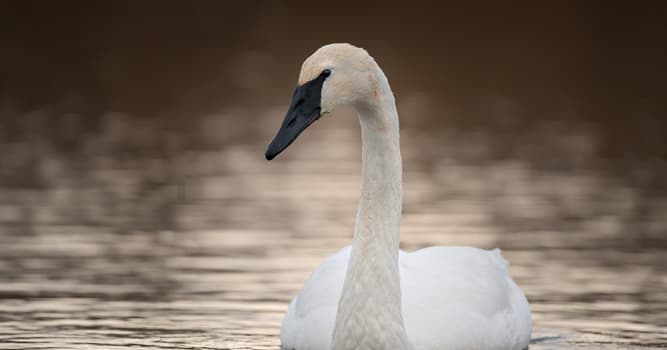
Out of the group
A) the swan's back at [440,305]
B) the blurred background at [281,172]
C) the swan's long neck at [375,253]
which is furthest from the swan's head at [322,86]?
the blurred background at [281,172]

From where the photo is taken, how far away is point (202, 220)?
15.7 metres

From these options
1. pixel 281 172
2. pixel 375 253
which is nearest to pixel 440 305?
pixel 375 253

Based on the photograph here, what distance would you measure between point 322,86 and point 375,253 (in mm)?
958

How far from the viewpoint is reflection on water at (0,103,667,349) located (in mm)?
11547

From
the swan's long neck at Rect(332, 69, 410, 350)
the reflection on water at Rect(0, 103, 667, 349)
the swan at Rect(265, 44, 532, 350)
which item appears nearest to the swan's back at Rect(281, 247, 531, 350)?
the swan at Rect(265, 44, 532, 350)

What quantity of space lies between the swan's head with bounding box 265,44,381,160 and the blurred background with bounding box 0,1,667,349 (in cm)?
275

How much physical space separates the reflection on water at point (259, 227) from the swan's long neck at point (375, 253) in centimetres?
213

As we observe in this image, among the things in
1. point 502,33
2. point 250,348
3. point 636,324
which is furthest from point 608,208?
point 502,33

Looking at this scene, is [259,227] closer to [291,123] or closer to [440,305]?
[440,305]

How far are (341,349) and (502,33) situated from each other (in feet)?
94.5

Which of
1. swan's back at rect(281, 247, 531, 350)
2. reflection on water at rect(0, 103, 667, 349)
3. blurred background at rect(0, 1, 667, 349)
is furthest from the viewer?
blurred background at rect(0, 1, 667, 349)

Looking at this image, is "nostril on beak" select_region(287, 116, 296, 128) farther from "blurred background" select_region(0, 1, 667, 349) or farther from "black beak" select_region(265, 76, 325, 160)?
"blurred background" select_region(0, 1, 667, 349)

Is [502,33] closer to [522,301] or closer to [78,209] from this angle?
[78,209]

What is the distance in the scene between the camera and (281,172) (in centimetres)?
1878
